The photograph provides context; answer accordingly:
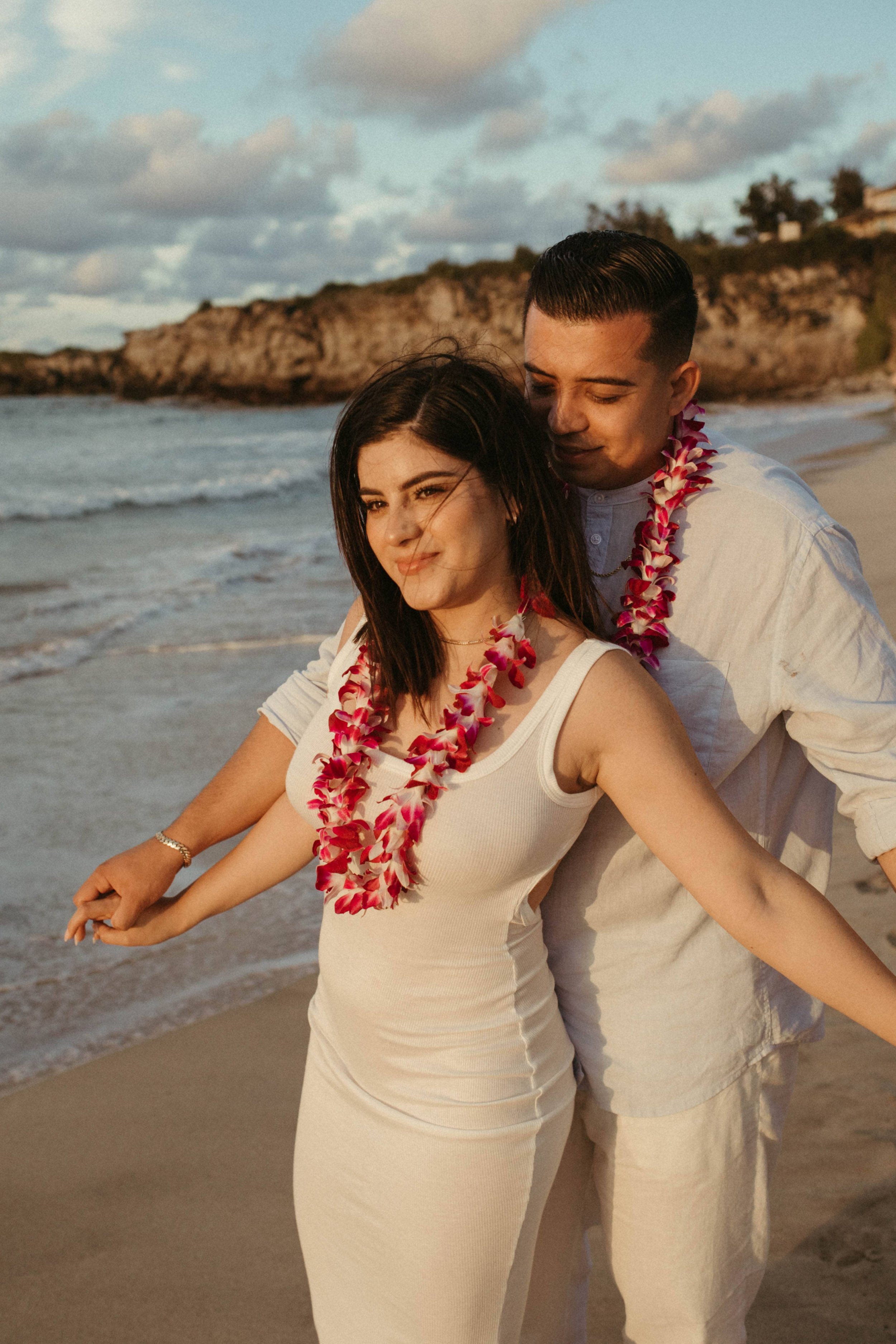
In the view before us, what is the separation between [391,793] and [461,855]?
160mm

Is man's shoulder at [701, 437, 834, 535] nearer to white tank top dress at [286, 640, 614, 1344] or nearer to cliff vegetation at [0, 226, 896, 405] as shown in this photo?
white tank top dress at [286, 640, 614, 1344]

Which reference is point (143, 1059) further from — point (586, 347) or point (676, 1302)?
point (586, 347)

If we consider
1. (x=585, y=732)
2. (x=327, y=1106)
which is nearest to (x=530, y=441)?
(x=585, y=732)

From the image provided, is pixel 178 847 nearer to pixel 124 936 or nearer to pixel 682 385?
pixel 124 936

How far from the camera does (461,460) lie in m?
1.75

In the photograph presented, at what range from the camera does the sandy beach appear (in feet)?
8.22

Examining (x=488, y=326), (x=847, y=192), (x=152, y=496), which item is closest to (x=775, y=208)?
(x=847, y=192)

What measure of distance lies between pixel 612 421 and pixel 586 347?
0.42 feet

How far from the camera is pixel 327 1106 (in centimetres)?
183

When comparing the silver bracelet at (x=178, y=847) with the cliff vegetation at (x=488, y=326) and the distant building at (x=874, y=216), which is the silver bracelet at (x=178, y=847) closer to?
the cliff vegetation at (x=488, y=326)

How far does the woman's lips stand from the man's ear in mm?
543

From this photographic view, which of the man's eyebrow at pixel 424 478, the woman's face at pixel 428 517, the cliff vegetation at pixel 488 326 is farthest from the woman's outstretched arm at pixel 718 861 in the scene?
the cliff vegetation at pixel 488 326

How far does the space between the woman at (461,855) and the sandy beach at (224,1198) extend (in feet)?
2.84

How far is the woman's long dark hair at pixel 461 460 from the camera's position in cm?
175
